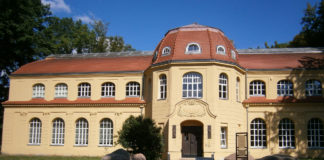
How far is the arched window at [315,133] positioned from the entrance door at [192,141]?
30.9 feet

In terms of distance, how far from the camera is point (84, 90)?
33.4 meters

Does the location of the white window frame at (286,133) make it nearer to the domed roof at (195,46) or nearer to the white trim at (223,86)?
the white trim at (223,86)

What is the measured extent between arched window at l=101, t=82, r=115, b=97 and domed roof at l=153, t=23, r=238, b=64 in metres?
5.16

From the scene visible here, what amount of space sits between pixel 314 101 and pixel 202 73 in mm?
9707

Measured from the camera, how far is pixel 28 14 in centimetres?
4025

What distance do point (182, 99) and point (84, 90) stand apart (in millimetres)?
10858

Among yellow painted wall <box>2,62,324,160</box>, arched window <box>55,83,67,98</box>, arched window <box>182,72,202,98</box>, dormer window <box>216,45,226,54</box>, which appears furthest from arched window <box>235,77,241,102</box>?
arched window <box>55,83,67,98</box>

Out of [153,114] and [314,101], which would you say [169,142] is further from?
[314,101]

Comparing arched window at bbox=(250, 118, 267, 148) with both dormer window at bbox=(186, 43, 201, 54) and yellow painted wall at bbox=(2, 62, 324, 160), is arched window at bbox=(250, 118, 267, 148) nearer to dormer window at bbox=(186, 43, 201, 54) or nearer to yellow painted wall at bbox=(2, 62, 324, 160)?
yellow painted wall at bbox=(2, 62, 324, 160)

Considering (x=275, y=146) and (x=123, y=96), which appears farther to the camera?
(x=123, y=96)

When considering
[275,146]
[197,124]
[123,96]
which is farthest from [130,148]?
[275,146]

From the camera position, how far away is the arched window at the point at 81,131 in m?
31.9

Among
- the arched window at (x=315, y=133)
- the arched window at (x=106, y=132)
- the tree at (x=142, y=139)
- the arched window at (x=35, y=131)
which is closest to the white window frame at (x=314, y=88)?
the arched window at (x=315, y=133)

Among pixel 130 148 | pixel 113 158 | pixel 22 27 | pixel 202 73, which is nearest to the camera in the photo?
pixel 113 158
